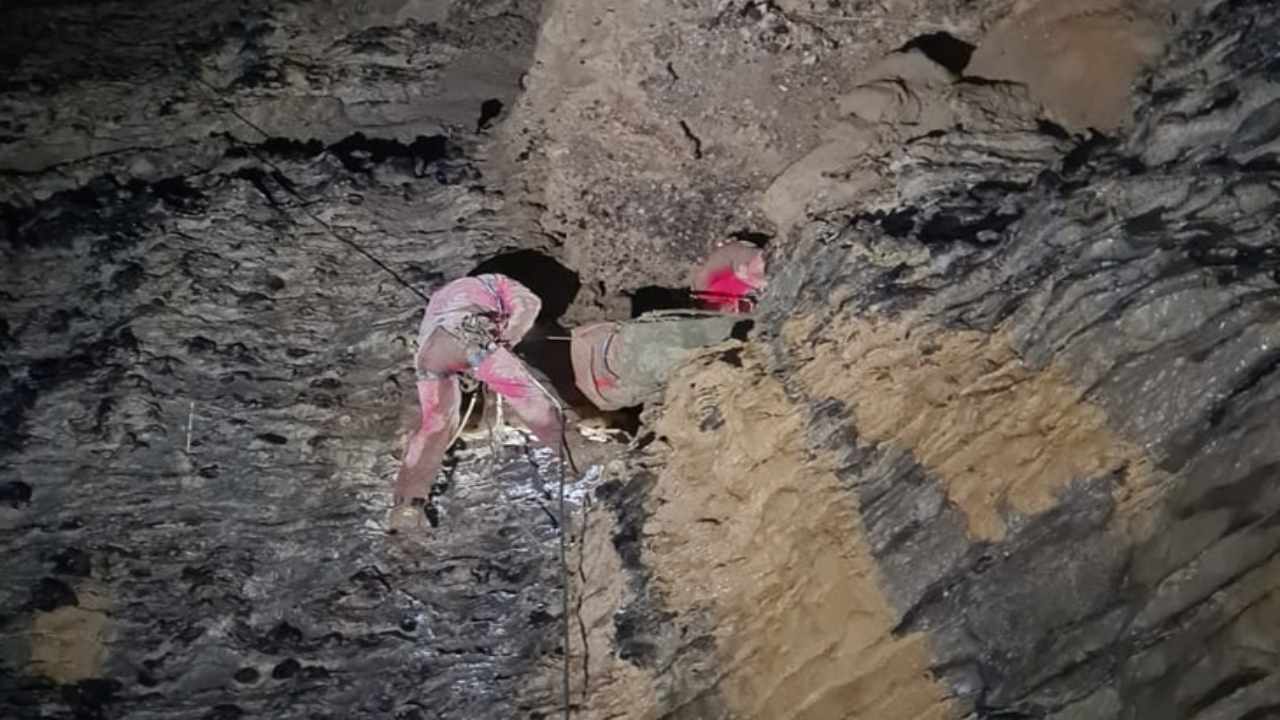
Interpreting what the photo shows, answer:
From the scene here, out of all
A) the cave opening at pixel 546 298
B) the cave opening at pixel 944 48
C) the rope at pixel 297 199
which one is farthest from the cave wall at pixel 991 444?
the rope at pixel 297 199

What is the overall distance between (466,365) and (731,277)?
1464 mm

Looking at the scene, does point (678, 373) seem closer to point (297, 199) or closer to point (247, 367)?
point (247, 367)

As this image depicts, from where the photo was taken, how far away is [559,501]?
5371mm

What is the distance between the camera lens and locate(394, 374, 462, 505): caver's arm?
17.6 feet

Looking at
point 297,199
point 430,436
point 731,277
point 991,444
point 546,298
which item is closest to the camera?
point 991,444

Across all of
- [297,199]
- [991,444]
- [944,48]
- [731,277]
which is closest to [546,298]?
[731,277]

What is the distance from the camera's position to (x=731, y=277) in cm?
583

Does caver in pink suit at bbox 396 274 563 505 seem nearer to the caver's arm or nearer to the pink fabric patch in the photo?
the caver's arm

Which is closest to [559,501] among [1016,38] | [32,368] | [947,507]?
[947,507]

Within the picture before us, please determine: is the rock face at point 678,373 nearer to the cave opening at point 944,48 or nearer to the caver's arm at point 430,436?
the cave opening at point 944,48

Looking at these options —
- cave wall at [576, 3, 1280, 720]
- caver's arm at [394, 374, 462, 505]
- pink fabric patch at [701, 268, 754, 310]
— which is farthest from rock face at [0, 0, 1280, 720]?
pink fabric patch at [701, 268, 754, 310]

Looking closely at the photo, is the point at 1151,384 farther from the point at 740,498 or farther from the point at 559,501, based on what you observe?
the point at 559,501

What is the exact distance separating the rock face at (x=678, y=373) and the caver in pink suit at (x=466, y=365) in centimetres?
23

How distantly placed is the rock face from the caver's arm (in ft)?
0.56
